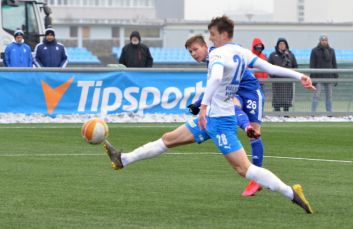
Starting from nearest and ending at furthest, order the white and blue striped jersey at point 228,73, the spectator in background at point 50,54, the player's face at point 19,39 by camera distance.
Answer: the white and blue striped jersey at point 228,73 < the spectator in background at point 50,54 < the player's face at point 19,39

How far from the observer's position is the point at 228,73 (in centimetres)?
1101

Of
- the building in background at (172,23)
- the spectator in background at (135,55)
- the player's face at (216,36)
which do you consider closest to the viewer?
the player's face at (216,36)

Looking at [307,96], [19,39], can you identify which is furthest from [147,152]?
[19,39]

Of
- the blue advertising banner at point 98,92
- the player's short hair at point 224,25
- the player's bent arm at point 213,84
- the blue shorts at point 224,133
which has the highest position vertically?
the player's short hair at point 224,25

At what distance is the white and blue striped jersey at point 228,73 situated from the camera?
10906mm

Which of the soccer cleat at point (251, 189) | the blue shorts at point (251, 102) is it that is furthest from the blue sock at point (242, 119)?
the soccer cleat at point (251, 189)

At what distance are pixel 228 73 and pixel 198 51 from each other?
0.93 metres

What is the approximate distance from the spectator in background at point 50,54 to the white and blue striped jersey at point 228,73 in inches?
587

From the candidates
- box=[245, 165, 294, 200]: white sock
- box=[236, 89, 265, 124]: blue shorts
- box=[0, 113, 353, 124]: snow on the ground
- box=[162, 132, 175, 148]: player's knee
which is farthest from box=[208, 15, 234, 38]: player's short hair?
box=[0, 113, 353, 124]: snow on the ground

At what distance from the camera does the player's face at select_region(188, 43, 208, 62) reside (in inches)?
466

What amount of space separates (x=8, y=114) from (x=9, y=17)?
37.2ft

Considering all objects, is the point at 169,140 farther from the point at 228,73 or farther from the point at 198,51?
the point at 228,73

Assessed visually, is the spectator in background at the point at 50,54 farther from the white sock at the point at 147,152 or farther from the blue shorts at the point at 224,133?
the blue shorts at the point at 224,133

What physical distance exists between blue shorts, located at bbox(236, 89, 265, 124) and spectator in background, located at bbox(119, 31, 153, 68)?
42.7ft
